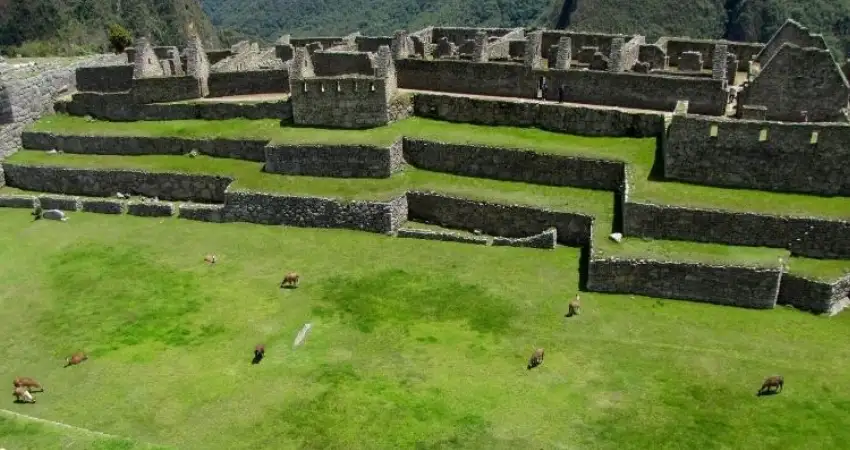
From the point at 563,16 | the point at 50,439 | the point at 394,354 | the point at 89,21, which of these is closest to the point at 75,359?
the point at 50,439

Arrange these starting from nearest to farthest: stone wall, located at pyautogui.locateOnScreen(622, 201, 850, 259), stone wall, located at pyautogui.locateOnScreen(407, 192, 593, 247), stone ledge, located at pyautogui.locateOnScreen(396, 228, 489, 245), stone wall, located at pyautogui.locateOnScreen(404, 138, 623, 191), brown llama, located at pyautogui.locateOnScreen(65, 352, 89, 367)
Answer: brown llama, located at pyautogui.locateOnScreen(65, 352, 89, 367) → stone wall, located at pyautogui.locateOnScreen(622, 201, 850, 259) → stone wall, located at pyautogui.locateOnScreen(407, 192, 593, 247) → stone ledge, located at pyautogui.locateOnScreen(396, 228, 489, 245) → stone wall, located at pyautogui.locateOnScreen(404, 138, 623, 191)

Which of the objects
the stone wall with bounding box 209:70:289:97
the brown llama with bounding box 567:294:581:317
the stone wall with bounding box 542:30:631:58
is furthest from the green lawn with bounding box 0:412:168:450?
the stone wall with bounding box 542:30:631:58

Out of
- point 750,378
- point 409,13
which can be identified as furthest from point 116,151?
point 409,13

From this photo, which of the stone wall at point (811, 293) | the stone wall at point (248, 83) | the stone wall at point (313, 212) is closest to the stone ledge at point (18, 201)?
the stone wall at point (313, 212)

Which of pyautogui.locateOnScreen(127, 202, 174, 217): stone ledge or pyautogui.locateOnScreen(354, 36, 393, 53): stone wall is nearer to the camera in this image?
pyautogui.locateOnScreen(127, 202, 174, 217): stone ledge

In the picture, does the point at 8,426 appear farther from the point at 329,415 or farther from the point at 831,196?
the point at 831,196

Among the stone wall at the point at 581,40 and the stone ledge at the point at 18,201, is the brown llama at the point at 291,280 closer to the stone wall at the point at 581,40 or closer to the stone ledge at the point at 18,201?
the stone ledge at the point at 18,201

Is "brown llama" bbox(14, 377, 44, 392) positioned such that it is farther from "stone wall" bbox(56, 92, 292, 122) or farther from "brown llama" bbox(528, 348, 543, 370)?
"stone wall" bbox(56, 92, 292, 122)
